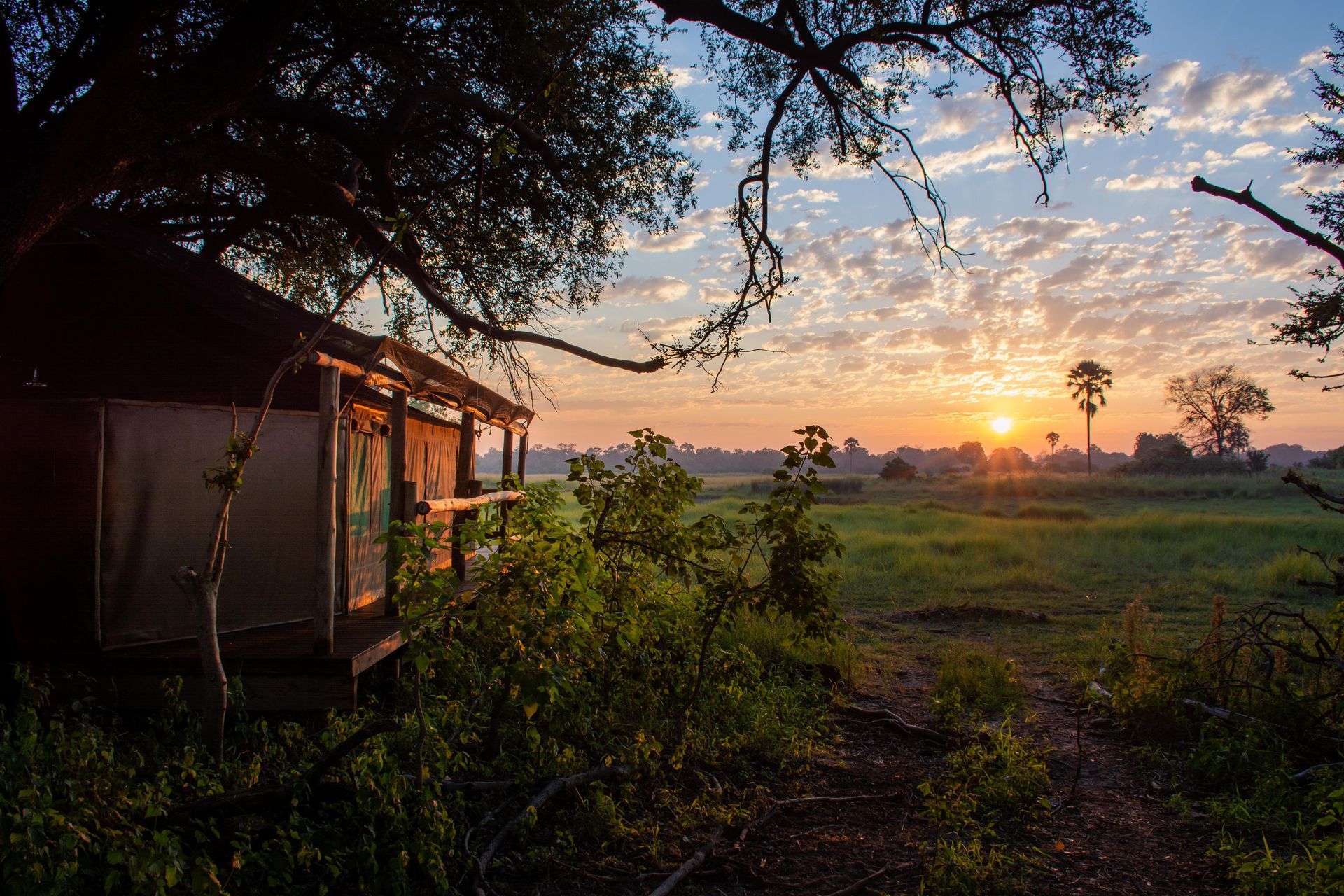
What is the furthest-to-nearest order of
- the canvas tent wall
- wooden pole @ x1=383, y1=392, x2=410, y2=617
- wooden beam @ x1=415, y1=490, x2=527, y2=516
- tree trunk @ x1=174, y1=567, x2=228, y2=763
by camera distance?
wooden pole @ x1=383, y1=392, x2=410, y2=617 < wooden beam @ x1=415, y1=490, x2=527, y2=516 < the canvas tent wall < tree trunk @ x1=174, y1=567, x2=228, y2=763

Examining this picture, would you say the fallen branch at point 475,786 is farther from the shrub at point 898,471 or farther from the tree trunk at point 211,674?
the shrub at point 898,471

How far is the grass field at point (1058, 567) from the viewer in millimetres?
11609

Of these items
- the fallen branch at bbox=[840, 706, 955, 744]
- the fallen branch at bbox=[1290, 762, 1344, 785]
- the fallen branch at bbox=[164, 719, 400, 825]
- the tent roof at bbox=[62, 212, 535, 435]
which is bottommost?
the fallen branch at bbox=[840, 706, 955, 744]

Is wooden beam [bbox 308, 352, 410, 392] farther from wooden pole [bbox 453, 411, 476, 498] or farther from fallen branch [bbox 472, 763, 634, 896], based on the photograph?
fallen branch [bbox 472, 763, 634, 896]

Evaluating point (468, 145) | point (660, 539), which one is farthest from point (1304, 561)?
point (468, 145)

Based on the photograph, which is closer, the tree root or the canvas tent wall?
the tree root

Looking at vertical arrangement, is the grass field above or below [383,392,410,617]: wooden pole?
below

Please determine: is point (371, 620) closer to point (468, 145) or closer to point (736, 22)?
point (468, 145)

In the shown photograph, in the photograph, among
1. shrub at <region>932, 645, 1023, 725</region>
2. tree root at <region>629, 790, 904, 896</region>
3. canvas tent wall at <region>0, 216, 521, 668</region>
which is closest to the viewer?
tree root at <region>629, 790, 904, 896</region>

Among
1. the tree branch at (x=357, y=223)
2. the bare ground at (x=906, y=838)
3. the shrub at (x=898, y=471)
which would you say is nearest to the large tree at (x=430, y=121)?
the tree branch at (x=357, y=223)

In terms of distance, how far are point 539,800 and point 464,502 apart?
134 inches

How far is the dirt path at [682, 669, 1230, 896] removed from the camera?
4.15 meters

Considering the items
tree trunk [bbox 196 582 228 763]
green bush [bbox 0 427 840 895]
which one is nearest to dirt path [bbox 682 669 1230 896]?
green bush [bbox 0 427 840 895]

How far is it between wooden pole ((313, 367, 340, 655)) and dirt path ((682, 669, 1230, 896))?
9.92ft
